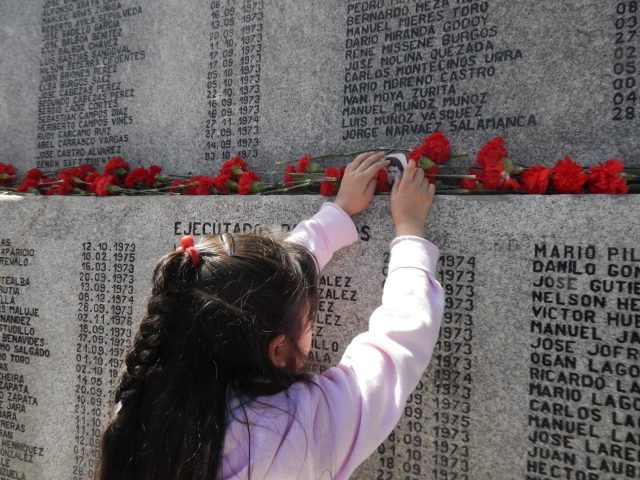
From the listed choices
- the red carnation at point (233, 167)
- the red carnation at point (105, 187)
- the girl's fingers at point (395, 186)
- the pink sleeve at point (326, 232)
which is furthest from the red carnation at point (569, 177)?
the red carnation at point (105, 187)

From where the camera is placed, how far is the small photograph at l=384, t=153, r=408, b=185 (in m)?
2.40

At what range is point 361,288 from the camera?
2.33 metres

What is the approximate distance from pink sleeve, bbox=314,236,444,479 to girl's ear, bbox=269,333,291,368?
14 centimetres

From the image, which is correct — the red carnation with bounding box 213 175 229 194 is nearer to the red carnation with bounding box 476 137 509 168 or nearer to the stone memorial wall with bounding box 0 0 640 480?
the stone memorial wall with bounding box 0 0 640 480

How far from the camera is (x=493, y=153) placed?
221 cm

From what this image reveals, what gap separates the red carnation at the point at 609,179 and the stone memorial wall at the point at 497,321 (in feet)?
0.30

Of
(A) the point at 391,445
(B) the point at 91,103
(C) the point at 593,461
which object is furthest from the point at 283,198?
(B) the point at 91,103

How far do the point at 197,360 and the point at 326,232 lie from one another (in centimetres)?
92

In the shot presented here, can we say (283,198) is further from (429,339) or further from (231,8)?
(231,8)

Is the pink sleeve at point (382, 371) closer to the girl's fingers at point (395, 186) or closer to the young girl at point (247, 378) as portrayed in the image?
the young girl at point (247, 378)

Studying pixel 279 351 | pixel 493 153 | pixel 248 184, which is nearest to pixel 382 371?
pixel 279 351

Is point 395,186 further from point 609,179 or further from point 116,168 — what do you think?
point 116,168

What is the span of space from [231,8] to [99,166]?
1.46m

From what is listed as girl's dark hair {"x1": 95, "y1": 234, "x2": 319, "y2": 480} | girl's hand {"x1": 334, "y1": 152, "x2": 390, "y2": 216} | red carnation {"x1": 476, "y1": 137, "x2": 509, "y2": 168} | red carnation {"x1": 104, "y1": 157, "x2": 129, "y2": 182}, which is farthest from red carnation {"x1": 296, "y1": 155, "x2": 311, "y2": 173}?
red carnation {"x1": 104, "y1": 157, "x2": 129, "y2": 182}
